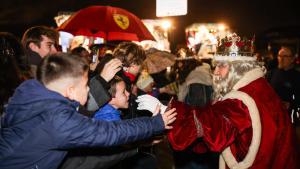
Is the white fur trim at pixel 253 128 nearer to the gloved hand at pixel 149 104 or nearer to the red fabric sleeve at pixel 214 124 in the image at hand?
the red fabric sleeve at pixel 214 124

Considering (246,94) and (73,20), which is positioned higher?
(73,20)

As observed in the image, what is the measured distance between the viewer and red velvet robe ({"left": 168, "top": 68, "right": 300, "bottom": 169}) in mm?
3162

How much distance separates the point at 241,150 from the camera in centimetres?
344

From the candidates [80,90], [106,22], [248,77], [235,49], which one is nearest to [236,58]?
[235,49]

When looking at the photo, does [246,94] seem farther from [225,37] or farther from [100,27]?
[100,27]

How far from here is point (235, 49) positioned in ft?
12.5

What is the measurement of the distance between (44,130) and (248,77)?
213 cm

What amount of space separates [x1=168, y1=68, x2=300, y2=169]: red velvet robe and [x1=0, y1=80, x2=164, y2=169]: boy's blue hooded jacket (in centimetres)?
77

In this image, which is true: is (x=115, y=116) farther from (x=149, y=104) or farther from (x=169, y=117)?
(x=169, y=117)

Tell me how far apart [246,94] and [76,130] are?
1740 millimetres

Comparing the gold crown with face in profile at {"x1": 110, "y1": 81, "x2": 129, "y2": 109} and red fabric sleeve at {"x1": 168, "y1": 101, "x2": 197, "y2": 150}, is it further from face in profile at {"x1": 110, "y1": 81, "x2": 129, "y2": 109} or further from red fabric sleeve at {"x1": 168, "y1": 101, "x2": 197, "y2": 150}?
face in profile at {"x1": 110, "y1": 81, "x2": 129, "y2": 109}

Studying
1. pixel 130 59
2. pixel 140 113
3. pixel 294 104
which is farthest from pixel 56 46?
pixel 294 104

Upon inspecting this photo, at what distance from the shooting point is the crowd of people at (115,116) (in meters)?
2.55

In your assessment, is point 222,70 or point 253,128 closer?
point 253,128
